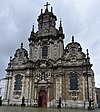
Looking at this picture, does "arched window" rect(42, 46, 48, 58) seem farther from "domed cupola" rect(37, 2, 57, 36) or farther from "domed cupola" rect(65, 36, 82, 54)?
"domed cupola" rect(65, 36, 82, 54)

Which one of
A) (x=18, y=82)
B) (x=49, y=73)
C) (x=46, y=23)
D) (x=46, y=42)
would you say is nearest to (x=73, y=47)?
(x=46, y=42)

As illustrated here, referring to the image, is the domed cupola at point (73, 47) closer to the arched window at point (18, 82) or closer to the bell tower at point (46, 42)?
the bell tower at point (46, 42)

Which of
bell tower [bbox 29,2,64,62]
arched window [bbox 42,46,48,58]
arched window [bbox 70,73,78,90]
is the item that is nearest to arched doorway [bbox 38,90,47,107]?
arched window [bbox 70,73,78,90]

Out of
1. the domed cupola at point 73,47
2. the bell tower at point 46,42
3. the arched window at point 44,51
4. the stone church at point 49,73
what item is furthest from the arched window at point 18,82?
the domed cupola at point 73,47

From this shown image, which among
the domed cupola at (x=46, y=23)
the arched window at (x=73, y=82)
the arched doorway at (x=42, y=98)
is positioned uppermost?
the domed cupola at (x=46, y=23)

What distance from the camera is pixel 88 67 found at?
26.3 m

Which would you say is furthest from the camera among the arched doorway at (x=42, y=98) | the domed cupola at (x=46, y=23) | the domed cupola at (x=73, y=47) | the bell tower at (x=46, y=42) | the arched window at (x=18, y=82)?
the domed cupola at (x=46, y=23)

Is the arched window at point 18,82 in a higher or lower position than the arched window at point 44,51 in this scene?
lower

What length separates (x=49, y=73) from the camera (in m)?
28.1

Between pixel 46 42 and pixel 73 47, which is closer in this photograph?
pixel 73 47

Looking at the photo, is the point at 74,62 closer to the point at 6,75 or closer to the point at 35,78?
the point at 35,78

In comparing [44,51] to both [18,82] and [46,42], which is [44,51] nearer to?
[46,42]

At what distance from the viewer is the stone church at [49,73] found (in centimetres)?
2591

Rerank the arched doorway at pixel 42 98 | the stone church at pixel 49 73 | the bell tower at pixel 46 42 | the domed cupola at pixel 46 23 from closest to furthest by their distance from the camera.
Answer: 1. the stone church at pixel 49 73
2. the arched doorway at pixel 42 98
3. the bell tower at pixel 46 42
4. the domed cupola at pixel 46 23
